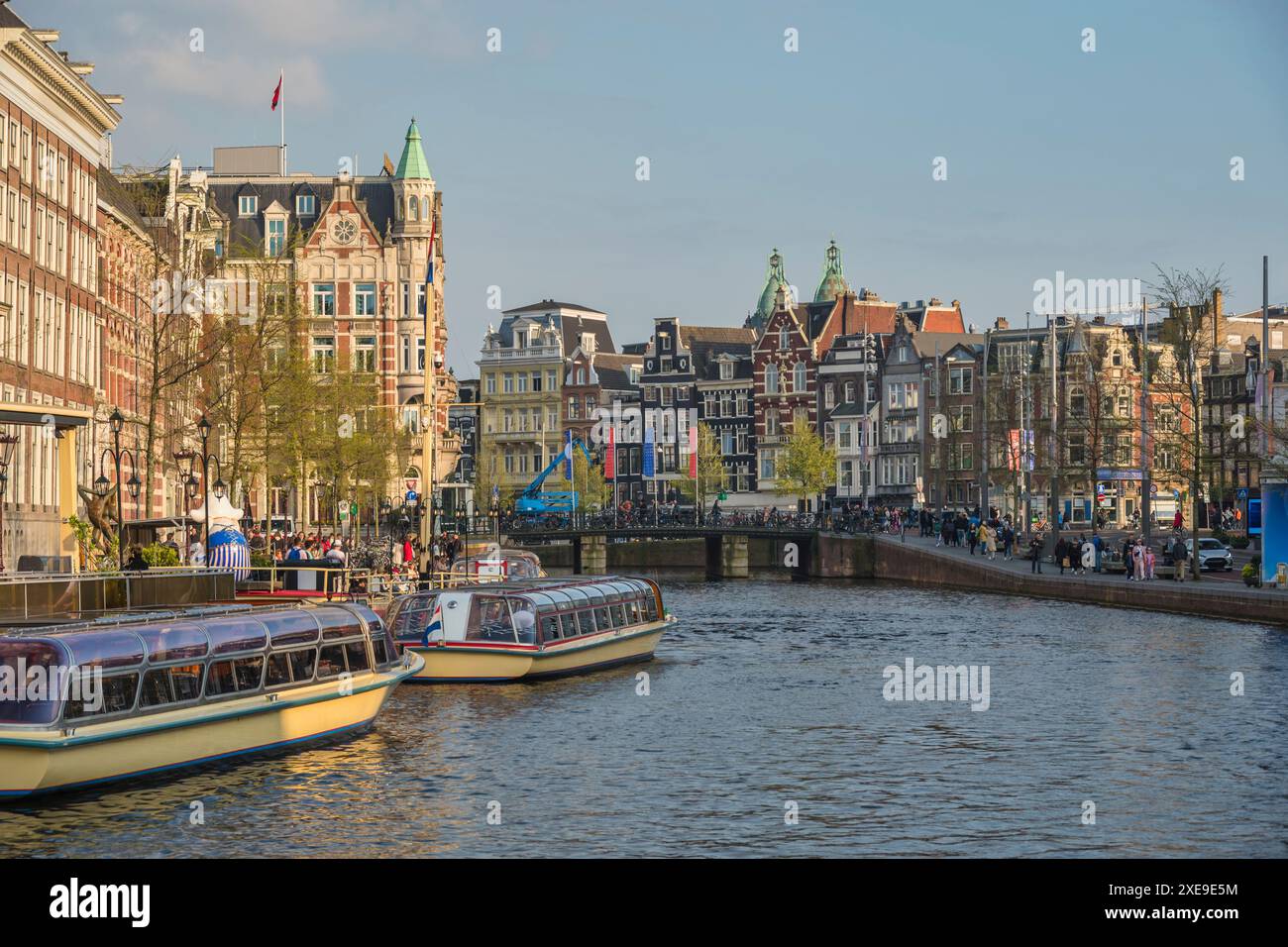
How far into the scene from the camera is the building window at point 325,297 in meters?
126

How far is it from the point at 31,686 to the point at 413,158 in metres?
99.5

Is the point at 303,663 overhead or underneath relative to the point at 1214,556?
underneath

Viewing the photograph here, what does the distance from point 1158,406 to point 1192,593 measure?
46.0 m

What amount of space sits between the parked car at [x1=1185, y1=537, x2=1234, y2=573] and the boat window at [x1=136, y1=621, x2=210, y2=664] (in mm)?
62578

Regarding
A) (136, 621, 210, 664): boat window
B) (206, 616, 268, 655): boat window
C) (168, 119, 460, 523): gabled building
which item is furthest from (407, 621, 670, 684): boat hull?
(168, 119, 460, 523): gabled building

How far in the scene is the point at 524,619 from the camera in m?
47.2

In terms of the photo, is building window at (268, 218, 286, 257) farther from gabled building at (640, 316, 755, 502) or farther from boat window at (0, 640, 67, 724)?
boat window at (0, 640, 67, 724)

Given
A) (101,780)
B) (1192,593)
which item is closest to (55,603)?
(101,780)

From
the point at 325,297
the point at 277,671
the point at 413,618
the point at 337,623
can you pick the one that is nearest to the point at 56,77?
the point at 413,618

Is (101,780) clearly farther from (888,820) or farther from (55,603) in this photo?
(888,820)

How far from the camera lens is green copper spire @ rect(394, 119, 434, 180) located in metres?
124

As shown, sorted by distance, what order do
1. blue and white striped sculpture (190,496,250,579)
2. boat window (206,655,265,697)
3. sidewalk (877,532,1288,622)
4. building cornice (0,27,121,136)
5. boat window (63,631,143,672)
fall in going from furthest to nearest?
sidewalk (877,532,1288,622)
building cornice (0,27,121,136)
blue and white striped sculpture (190,496,250,579)
boat window (206,655,265,697)
boat window (63,631,143,672)

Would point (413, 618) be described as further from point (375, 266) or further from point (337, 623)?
A: point (375, 266)
